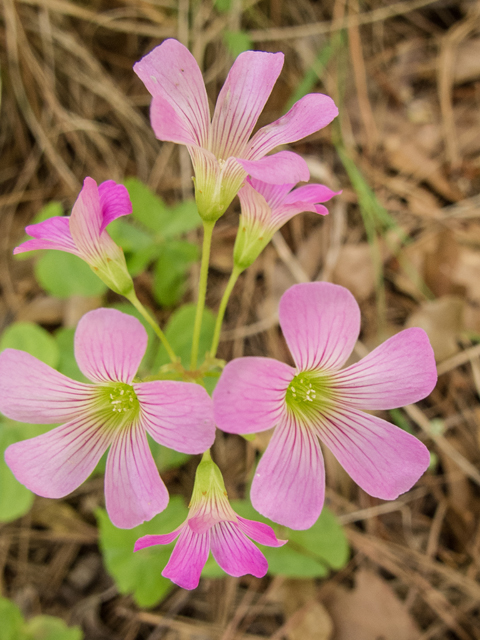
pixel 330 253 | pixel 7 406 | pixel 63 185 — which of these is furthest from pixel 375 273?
pixel 7 406

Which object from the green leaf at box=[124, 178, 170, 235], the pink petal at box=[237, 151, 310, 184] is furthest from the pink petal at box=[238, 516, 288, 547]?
the green leaf at box=[124, 178, 170, 235]

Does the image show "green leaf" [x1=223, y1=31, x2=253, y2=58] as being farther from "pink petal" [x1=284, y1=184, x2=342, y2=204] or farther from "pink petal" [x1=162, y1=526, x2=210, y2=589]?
"pink petal" [x1=162, y1=526, x2=210, y2=589]

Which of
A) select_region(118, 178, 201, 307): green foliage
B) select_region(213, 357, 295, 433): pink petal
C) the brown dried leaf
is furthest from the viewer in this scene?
select_region(118, 178, 201, 307): green foliage

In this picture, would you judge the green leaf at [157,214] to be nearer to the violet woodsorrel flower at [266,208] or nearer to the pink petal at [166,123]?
the violet woodsorrel flower at [266,208]

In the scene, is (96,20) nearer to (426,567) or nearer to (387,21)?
(387,21)

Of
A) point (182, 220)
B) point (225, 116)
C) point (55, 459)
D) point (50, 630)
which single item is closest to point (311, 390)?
point (55, 459)

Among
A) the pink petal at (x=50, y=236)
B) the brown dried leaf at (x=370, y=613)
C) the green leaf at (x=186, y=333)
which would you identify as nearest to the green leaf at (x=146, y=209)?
the green leaf at (x=186, y=333)

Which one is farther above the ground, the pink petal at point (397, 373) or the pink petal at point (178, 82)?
the pink petal at point (178, 82)
